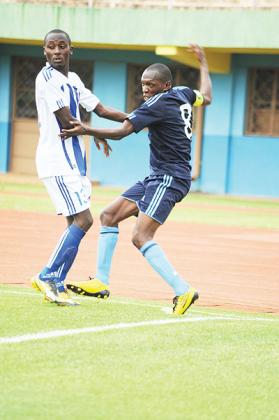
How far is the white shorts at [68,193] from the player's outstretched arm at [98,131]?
0.42 metres

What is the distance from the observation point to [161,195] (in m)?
9.18

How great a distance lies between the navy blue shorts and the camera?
9.16 metres

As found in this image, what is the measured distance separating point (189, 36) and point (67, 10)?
12.4 ft

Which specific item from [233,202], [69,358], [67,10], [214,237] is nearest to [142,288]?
[69,358]

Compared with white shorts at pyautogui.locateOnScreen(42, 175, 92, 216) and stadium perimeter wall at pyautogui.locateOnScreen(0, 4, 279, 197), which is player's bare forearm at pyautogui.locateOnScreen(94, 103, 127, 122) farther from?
stadium perimeter wall at pyautogui.locateOnScreen(0, 4, 279, 197)

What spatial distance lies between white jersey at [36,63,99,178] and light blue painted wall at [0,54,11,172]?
81.6ft

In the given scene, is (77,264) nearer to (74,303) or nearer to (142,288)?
(142,288)

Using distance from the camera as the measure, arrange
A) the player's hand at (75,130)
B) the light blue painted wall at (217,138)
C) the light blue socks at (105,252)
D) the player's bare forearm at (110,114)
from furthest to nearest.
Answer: the light blue painted wall at (217,138), the light blue socks at (105,252), the player's bare forearm at (110,114), the player's hand at (75,130)

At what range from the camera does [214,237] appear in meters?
18.2

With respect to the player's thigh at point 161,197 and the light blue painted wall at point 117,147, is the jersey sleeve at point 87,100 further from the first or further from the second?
the light blue painted wall at point 117,147

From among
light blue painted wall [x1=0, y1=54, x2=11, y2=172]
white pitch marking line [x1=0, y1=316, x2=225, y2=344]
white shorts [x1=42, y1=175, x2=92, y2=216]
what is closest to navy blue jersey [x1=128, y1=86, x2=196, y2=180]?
white shorts [x1=42, y1=175, x2=92, y2=216]

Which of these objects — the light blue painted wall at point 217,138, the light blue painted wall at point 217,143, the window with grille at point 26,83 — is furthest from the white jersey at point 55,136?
the window with grille at point 26,83

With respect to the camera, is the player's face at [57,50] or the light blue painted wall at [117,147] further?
the light blue painted wall at [117,147]

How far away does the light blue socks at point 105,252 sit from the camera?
9.63m
